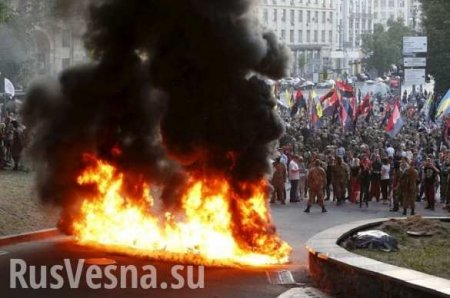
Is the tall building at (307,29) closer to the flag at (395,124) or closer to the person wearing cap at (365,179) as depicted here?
the flag at (395,124)

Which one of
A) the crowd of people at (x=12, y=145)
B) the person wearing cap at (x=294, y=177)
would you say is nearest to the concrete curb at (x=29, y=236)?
the crowd of people at (x=12, y=145)

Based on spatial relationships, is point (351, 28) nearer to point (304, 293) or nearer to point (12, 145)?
point (12, 145)

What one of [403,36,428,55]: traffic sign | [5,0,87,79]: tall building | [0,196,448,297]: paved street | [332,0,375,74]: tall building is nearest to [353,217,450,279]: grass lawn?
[0,196,448,297]: paved street

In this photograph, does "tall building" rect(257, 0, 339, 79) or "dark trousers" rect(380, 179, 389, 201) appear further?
"tall building" rect(257, 0, 339, 79)

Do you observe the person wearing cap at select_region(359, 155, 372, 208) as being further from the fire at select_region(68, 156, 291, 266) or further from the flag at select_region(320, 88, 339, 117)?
the flag at select_region(320, 88, 339, 117)

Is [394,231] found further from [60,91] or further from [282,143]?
[282,143]

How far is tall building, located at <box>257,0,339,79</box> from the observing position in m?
62.5

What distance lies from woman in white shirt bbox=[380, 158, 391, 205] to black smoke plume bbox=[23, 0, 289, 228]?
7.76 meters

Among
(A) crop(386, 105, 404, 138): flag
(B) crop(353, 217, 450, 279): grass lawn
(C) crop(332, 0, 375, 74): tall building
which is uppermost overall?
(C) crop(332, 0, 375, 74): tall building

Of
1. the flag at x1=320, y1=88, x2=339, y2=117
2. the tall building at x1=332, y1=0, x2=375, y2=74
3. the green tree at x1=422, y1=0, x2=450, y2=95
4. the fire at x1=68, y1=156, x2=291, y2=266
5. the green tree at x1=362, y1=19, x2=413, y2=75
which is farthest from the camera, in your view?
the tall building at x1=332, y1=0, x2=375, y2=74

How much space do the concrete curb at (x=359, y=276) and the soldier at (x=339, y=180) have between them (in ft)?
26.3

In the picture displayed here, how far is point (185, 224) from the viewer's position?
13.4 m

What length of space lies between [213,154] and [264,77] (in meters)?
1.73

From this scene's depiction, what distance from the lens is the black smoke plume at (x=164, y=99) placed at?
496 inches
